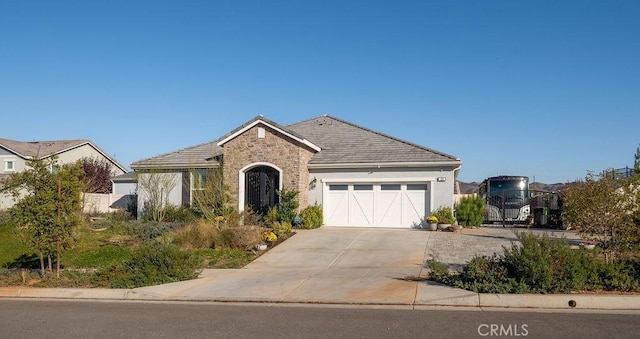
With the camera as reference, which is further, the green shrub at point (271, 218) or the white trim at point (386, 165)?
the white trim at point (386, 165)

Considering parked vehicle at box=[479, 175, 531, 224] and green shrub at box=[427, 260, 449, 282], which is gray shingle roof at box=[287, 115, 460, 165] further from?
green shrub at box=[427, 260, 449, 282]

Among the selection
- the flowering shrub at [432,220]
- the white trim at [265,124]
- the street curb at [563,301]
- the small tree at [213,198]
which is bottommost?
the street curb at [563,301]

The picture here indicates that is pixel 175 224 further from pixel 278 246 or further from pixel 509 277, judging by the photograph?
pixel 509 277

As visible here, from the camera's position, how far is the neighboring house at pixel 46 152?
47.0 meters

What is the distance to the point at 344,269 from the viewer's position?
606 inches

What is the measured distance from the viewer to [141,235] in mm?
21203

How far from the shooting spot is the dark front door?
25047 mm

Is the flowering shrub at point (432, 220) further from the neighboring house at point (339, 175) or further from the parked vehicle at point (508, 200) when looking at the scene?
the parked vehicle at point (508, 200)

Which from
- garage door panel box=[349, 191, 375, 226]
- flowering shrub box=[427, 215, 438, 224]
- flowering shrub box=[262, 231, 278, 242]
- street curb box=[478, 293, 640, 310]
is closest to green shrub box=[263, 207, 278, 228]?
flowering shrub box=[262, 231, 278, 242]

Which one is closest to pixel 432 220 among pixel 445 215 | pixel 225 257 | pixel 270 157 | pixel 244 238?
pixel 445 215

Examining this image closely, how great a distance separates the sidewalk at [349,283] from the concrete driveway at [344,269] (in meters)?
0.02

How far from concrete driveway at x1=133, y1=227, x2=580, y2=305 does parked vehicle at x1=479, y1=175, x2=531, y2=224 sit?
26.5ft

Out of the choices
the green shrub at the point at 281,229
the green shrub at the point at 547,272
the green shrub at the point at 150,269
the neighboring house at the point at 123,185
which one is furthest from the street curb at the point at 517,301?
the neighboring house at the point at 123,185

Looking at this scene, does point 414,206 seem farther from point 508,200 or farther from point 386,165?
point 508,200
